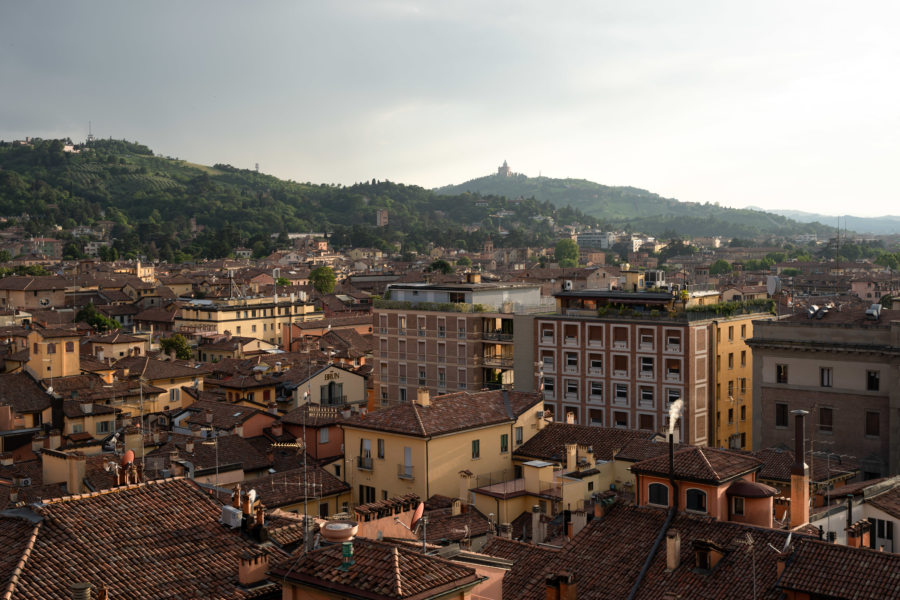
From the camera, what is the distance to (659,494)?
1811 cm

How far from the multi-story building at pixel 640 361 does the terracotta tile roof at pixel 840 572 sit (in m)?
24.6

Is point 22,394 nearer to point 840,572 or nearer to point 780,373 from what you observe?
point 780,373

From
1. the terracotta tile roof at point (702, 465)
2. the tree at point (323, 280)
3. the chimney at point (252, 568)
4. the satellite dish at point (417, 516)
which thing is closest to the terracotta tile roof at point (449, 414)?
the terracotta tile roof at point (702, 465)

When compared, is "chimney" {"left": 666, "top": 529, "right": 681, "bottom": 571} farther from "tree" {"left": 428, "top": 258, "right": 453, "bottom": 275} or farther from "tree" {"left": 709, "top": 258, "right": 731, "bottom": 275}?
"tree" {"left": 709, "top": 258, "right": 731, "bottom": 275}

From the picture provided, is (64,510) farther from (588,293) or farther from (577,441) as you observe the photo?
(588,293)

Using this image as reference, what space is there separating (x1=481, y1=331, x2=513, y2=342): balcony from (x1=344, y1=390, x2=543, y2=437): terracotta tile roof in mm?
15256

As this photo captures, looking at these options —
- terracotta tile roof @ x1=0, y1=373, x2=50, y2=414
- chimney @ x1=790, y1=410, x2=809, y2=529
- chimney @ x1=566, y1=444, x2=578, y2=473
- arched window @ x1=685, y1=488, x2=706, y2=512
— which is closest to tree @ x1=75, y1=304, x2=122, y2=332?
terracotta tile roof @ x1=0, y1=373, x2=50, y2=414

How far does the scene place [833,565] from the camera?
12.5 meters

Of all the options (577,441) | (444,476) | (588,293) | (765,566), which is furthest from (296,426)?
(765,566)

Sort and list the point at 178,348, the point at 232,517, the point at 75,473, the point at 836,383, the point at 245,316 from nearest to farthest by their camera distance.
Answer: the point at 232,517
the point at 75,473
the point at 836,383
the point at 178,348
the point at 245,316

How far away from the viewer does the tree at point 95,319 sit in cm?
7886

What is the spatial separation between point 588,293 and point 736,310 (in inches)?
249

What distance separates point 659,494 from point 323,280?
96.6m

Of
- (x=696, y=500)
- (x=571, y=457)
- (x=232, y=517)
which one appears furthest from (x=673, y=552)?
(x=571, y=457)
